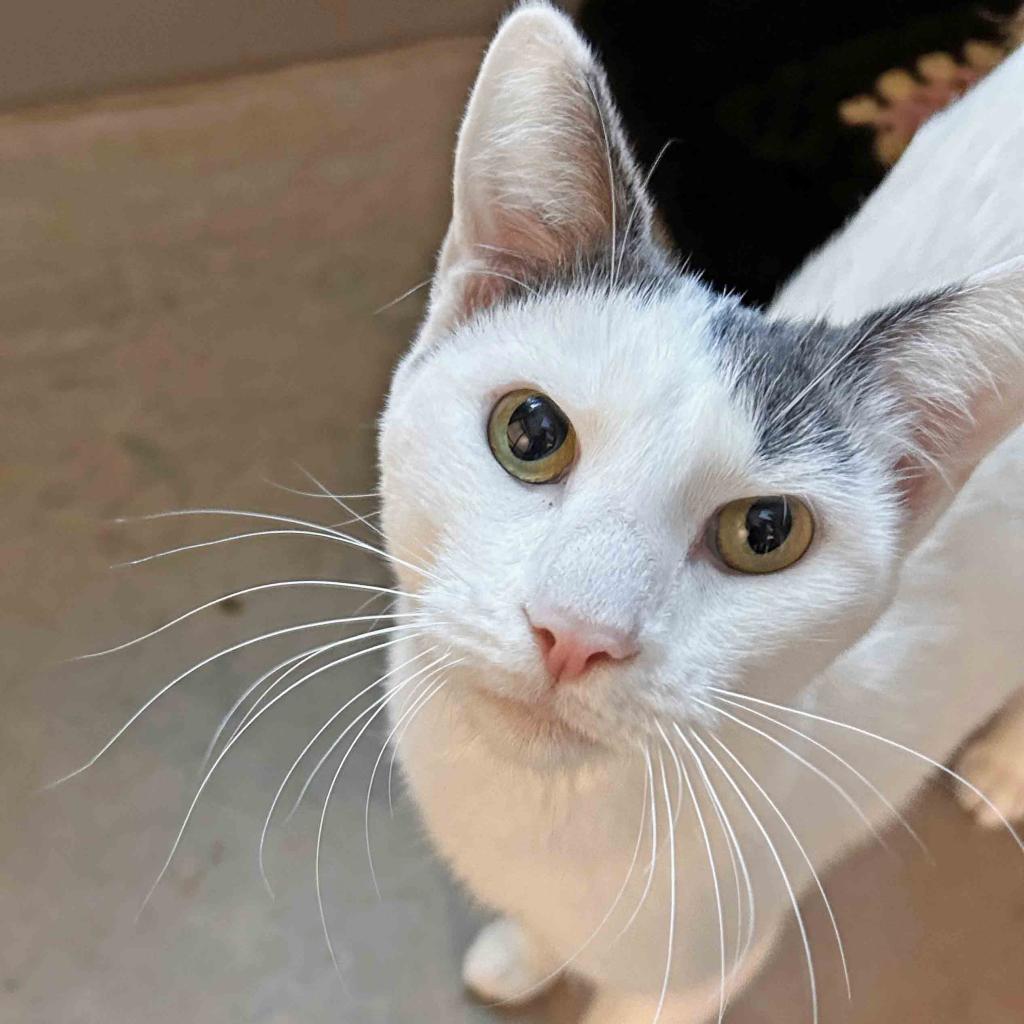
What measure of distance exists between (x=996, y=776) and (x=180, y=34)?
5.42 feet

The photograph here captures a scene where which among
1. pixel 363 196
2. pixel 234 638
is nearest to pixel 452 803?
pixel 234 638

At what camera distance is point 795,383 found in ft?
2.54

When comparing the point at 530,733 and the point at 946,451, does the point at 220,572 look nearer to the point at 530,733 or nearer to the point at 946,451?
the point at 530,733

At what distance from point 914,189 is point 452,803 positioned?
765 mm

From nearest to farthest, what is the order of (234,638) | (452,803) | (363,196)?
(452,803)
(234,638)
(363,196)

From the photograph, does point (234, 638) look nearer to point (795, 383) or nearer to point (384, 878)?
point (384, 878)

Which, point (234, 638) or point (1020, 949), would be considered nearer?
point (1020, 949)

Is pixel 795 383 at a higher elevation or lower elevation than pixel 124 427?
higher

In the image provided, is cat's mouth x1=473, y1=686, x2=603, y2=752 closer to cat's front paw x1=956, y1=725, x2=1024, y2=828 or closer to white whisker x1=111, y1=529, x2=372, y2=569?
white whisker x1=111, y1=529, x2=372, y2=569

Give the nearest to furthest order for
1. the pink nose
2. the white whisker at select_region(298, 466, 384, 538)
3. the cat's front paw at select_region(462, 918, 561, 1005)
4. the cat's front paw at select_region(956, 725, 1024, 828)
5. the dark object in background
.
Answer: the pink nose < the white whisker at select_region(298, 466, 384, 538) < the cat's front paw at select_region(462, 918, 561, 1005) < the cat's front paw at select_region(956, 725, 1024, 828) < the dark object in background

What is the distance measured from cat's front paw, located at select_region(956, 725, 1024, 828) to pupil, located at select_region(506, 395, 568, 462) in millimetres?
989

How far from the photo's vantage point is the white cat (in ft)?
2.26

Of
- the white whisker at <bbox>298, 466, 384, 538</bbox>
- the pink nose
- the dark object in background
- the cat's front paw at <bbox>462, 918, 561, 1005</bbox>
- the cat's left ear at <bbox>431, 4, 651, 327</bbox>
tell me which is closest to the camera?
the pink nose

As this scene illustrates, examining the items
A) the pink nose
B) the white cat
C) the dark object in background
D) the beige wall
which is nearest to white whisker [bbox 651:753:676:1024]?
the white cat
